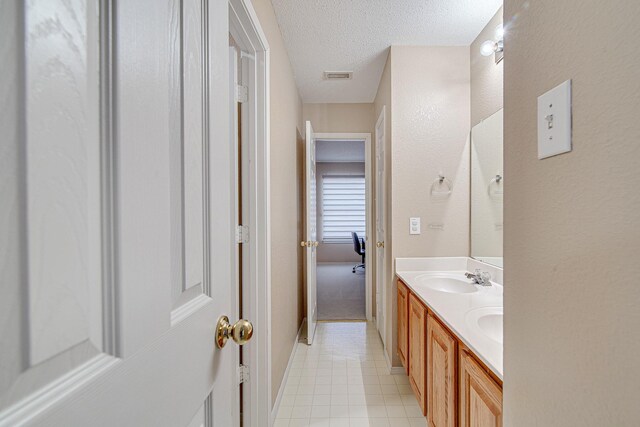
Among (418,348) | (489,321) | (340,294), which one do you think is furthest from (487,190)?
(340,294)

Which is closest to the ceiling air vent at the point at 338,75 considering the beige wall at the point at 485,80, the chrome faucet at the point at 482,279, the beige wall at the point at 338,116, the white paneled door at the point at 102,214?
the beige wall at the point at 338,116

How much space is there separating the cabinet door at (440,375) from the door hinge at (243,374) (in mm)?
957

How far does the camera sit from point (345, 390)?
2.07m

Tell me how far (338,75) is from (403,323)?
7.20ft

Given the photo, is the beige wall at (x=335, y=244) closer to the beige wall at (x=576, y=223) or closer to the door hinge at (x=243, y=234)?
the door hinge at (x=243, y=234)

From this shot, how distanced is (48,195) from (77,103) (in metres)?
0.11

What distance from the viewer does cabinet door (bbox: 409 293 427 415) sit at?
159cm

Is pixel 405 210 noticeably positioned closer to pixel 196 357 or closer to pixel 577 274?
pixel 577 274

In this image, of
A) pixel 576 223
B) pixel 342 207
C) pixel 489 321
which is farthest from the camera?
pixel 342 207

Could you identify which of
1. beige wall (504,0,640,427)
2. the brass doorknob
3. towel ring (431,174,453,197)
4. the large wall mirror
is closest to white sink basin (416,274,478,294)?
the large wall mirror

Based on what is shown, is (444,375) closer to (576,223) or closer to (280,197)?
(576,223)

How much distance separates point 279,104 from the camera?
2.04 metres

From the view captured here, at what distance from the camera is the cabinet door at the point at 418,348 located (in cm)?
159

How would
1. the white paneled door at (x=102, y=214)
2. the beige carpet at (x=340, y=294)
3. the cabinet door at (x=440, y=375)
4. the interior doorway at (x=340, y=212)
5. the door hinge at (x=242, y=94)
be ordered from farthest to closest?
the interior doorway at (x=340, y=212) < the beige carpet at (x=340, y=294) < the door hinge at (x=242, y=94) < the cabinet door at (x=440, y=375) < the white paneled door at (x=102, y=214)
